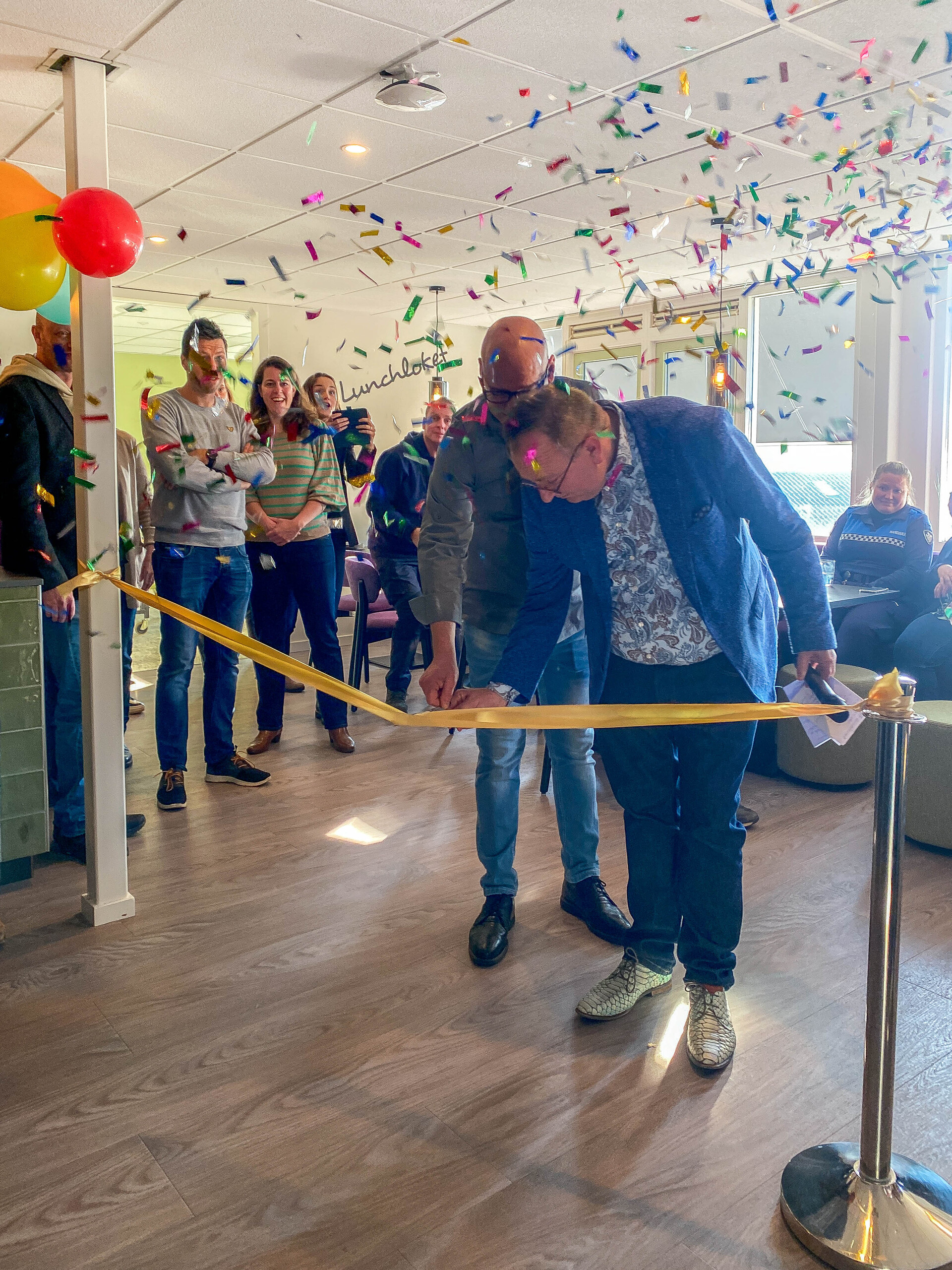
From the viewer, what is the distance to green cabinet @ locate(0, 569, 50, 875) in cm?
295

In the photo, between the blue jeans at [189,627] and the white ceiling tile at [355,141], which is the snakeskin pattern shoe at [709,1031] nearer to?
the blue jeans at [189,627]

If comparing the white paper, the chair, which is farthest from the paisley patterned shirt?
the chair

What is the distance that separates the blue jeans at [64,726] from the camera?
3.28m

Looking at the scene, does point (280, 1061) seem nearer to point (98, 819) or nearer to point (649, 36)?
point (98, 819)

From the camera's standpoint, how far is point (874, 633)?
498cm

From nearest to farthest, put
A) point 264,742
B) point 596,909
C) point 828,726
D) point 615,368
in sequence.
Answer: point 828,726 < point 596,909 < point 264,742 < point 615,368

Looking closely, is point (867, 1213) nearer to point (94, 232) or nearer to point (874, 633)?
point (94, 232)

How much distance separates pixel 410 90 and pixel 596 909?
3.07 m

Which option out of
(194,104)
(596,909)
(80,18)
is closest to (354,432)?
(194,104)

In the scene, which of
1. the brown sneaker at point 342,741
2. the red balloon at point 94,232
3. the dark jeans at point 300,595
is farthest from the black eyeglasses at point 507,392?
the brown sneaker at point 342,741

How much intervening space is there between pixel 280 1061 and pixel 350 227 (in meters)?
4.95

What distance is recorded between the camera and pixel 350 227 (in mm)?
5777

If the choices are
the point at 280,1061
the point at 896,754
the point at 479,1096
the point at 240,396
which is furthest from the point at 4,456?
the point at 240,396

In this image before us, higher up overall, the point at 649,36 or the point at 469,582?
the point at 649,36
